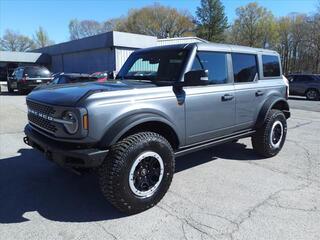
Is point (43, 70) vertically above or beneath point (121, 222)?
above

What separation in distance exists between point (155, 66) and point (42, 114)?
1789 millimetres

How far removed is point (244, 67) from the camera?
212 inches

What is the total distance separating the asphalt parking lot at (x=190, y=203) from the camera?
3.31 m

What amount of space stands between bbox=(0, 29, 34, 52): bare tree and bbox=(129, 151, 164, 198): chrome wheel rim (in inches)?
3639

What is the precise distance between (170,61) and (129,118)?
1.37 m

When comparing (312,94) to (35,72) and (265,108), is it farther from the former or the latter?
(35,72)

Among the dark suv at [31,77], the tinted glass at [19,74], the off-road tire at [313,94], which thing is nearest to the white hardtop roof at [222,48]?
the dark suv at [31,77]

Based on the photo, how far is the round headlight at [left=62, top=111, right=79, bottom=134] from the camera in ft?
11.0

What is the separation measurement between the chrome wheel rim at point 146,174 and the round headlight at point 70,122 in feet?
2.54

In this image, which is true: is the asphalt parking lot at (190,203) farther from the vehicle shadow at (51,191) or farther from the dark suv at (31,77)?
the dark suv at (31,77)

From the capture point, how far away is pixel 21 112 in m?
11.7

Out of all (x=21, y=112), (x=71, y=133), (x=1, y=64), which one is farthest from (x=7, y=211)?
(x=1, y=64)

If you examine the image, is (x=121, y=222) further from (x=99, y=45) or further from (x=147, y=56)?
(x=99, y=45)

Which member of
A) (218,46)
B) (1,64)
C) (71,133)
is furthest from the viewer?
(1,64)
